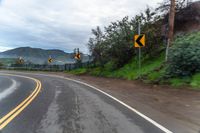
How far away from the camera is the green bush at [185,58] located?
20.1m

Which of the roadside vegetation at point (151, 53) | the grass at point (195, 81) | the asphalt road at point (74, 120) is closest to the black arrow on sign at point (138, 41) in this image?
the roadside vegetation at point (151, 53)

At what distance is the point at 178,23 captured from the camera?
34.0 metres

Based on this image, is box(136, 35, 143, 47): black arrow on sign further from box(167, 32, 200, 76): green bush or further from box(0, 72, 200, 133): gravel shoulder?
box(0, 72, 200, 133): gravel shoulder

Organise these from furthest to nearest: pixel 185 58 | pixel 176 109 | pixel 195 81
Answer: pixel 185 58
pixel 195 81
pixel 176 109

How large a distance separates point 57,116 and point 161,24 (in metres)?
24.0

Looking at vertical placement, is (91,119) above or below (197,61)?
below

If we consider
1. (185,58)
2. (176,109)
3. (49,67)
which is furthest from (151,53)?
(49,67)

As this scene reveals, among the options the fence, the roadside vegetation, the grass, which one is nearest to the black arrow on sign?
the roadside vegetation

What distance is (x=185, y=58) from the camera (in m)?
20.4

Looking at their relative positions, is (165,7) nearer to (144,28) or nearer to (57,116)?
(144,28)

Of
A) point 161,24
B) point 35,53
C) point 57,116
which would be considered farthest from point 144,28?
point 35,53

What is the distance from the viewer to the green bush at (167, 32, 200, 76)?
20141 millimetres

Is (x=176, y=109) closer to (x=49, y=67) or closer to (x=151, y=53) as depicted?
(x=151, y=53)

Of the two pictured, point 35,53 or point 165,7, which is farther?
point 35,53
